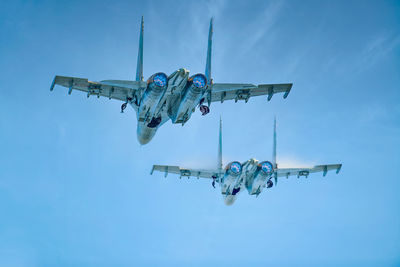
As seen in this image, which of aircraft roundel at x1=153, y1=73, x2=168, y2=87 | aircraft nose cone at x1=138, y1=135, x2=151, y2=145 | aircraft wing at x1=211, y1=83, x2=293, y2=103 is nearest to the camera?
aircraft roundel at x1=153, y1=73, x2=168, y2=87

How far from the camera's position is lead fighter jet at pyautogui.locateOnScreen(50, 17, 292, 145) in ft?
90.5

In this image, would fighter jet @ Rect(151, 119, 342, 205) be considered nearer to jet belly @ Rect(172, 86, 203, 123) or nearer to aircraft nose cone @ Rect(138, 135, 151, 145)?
aircraft nose cone @ Rect(138, 135, 151, 145)

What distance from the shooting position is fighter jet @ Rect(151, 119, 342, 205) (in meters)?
38.1

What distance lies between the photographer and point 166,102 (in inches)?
1236

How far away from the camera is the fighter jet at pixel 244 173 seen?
3806cm

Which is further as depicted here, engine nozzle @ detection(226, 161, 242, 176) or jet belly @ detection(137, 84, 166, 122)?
engine nozzle @ detection(226, 161, 242, 176)

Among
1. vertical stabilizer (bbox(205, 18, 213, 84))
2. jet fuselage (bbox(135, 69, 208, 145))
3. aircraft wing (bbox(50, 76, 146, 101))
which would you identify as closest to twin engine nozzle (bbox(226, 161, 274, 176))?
jet fuselage (bbox(135, 69, 208, 145))

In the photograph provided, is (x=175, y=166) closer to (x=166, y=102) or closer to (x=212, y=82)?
(x=166, y=102)

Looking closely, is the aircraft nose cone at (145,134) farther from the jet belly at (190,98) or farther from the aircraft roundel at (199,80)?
the aircraft roundel at (199,80)

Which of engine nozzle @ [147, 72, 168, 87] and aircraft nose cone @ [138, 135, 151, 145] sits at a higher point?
engine nozzle @ [147, 72, 168, 87]

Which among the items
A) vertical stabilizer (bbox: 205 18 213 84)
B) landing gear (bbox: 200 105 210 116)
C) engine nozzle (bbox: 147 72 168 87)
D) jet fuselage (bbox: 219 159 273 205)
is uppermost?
vertical stabilizer (bbox: 205 18 213 84)

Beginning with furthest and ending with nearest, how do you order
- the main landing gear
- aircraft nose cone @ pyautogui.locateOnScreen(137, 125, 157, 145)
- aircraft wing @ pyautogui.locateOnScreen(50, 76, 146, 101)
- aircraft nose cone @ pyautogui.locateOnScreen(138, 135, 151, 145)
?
aircraft nose cone @ pyautogui.locateOnScreen(138, 135, 151, 145), aircraft nose cone @ pyautogui.locateOnScreen(137, 125, 157, 145), the main landing gear, aircraft wing @ pyautogui.locateOnScreen(50, 76, 146, 101)

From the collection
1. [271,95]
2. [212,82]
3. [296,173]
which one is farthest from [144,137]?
[296,173]

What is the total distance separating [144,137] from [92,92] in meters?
7.63
